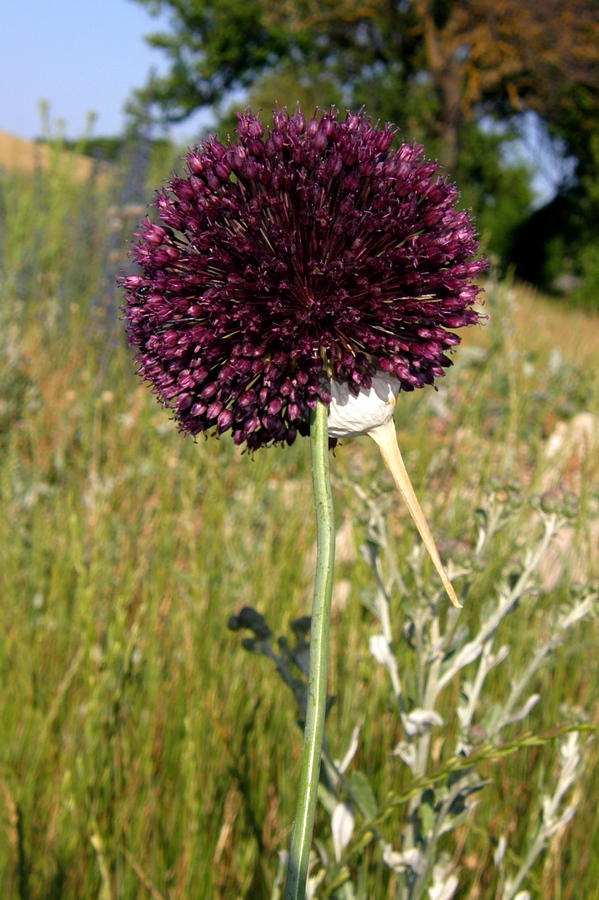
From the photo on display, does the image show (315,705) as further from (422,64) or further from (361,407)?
(422,64)

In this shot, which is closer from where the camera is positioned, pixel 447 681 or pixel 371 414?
pixel 371 414

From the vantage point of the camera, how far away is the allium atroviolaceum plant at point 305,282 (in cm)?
96

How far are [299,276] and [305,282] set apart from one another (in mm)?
11

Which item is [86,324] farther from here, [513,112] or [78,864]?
[513,112]

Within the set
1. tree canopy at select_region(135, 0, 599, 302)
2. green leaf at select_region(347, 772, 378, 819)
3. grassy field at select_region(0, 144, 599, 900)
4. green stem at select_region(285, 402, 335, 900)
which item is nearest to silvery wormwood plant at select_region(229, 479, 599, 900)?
green leaf at select_region(347, 772, 378, 819)

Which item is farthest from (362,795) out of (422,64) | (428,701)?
(422,64)

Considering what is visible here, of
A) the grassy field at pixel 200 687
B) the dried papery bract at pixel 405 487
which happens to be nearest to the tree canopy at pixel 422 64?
the grassy field at pixel 200 687

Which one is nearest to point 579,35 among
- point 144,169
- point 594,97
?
point 594,97

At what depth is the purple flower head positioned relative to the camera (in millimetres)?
971

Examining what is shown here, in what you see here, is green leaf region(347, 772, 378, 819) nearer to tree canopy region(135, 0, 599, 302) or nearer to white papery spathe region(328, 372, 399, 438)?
white papery spathe region(328, 372, 399, 438)

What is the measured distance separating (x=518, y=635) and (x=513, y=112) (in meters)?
23.5

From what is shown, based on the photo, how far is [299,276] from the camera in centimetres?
99

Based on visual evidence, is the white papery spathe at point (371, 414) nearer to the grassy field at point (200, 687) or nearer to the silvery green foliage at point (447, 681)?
the grassy field at point (200, 687)

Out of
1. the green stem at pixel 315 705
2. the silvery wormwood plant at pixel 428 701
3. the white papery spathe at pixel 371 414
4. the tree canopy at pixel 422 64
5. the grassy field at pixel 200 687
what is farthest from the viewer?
the tree canopy at pixel 422 64
